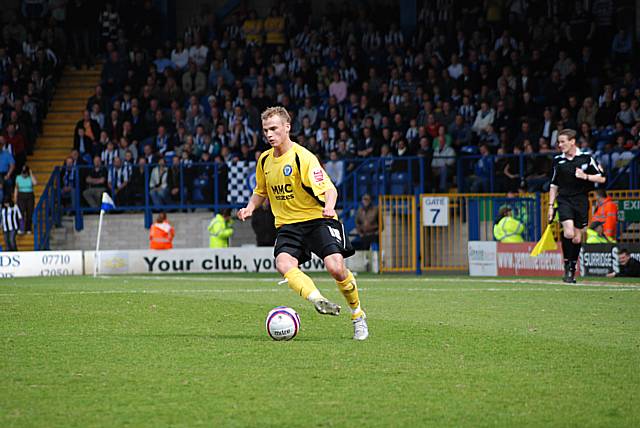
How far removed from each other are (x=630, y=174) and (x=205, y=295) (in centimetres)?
1050

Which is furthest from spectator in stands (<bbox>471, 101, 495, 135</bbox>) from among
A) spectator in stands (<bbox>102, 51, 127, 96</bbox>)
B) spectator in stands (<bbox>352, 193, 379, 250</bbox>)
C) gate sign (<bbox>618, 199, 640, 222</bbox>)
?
spectator in stands (<bbox>102, 51, 127, 96</bbox>)

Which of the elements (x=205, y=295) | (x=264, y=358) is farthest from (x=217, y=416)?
(x=205, y=295)

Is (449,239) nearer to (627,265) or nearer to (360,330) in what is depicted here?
(627,265)

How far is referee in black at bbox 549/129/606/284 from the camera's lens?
56.2 feet

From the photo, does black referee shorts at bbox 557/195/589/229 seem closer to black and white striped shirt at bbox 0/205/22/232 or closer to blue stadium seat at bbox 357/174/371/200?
blue stadium seat at bbox 357/174/371/200

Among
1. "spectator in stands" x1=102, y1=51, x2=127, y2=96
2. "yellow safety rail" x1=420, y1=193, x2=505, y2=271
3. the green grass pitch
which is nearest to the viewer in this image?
the green grass pitch

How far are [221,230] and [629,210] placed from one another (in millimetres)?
9462

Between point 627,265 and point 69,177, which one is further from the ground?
point 69,177

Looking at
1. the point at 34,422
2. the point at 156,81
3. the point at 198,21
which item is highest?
the point at 198,21

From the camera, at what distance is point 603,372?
7633 millimetres

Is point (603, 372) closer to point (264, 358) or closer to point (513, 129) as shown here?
point (264, 358)

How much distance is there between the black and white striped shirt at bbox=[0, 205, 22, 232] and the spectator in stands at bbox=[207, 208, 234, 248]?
498 centimetres

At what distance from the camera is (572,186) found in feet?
57.2

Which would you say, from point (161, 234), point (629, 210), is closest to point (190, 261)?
point (161, 234)
